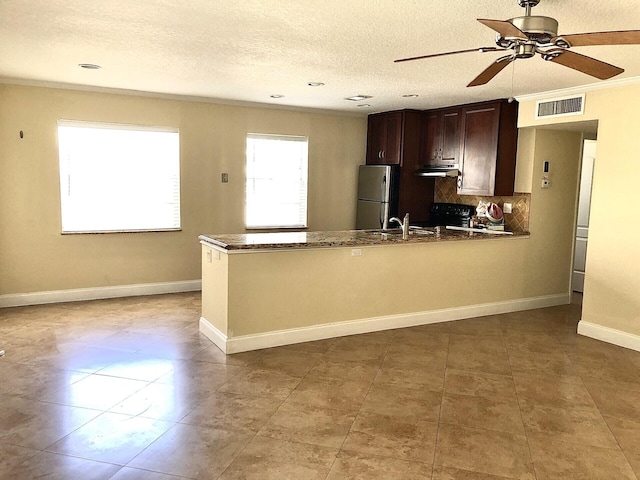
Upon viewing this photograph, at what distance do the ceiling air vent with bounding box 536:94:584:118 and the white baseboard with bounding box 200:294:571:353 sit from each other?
2057mm

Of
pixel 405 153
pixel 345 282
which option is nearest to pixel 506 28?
pixel 345 282

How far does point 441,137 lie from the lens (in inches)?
252

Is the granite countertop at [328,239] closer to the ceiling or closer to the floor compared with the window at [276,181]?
closer to the floor

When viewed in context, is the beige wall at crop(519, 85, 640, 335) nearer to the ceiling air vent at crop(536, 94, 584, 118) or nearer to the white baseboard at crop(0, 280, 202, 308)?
the ceiling air vent at crop(536, 94, 584, 118)

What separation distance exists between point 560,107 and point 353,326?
9.75 ft

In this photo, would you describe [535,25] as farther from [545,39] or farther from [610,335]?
[610,335]

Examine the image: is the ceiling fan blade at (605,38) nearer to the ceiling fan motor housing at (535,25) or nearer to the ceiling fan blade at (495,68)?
the ceiling fan motor housing at (535,25)

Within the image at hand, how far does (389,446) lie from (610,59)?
316 centimetres

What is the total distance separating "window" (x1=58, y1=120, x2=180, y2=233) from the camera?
555cm

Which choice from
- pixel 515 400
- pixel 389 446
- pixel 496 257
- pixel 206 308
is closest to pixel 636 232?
pixel 496 257

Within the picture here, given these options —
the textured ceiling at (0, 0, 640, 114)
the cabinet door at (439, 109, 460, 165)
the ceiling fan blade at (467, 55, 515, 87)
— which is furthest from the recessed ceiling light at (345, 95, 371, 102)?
the ceiling fan blade at (467, 55, 515, 87)

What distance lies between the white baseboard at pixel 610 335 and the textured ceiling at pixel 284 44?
227 centimetres

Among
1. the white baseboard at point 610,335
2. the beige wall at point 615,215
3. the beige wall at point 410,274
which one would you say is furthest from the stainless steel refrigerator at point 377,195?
the white baseboard at point 610,335

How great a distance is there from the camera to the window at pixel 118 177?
5547mm
